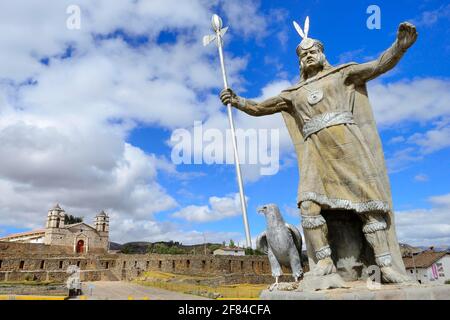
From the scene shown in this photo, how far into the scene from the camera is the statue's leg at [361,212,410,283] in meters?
4.44

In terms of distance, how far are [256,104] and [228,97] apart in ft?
1.54

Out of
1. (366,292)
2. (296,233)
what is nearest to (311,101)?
(366,292)

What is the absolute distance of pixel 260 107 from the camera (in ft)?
19.0

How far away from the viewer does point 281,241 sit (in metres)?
7.21

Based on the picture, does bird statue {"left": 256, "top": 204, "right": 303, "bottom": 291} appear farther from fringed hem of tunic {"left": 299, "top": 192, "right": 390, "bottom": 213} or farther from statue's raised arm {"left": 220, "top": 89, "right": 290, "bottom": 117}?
fringed hem of tunic {"left": 299, "top": 192, "right": 390, "bottom": 213}

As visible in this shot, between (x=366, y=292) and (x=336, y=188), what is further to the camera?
(x=336, y=188)

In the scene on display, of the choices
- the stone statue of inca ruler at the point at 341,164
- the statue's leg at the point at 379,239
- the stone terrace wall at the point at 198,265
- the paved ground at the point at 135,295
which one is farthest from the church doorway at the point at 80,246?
the statue's leg at the point at 379,239

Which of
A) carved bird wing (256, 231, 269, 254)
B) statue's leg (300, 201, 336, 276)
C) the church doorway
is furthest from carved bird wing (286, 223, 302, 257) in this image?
the church doorway

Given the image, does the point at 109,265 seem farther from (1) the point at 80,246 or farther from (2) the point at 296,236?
(2) the point at 296,236

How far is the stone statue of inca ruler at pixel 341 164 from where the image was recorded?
4.58 meters

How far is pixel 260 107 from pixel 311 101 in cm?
88

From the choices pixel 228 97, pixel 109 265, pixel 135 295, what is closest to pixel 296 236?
pixel 228 97

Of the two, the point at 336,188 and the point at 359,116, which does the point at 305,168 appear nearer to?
the point at 336,188
